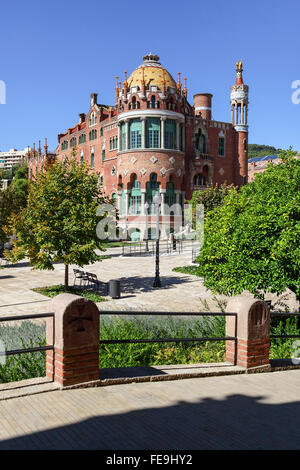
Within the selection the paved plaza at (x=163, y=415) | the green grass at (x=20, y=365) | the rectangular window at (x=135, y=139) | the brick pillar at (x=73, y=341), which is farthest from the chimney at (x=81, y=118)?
the brick pillar at (x=73, y=341)

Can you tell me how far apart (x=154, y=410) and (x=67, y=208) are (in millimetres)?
13831

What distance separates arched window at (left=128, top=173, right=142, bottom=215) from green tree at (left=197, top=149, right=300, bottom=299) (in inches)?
1443

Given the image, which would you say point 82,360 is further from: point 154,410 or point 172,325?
point 172,325

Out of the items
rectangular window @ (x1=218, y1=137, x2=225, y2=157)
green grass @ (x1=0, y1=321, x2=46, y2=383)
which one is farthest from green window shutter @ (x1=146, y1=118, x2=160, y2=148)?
green grass @ (x1=0, y1=321, x2=46, y2=383)

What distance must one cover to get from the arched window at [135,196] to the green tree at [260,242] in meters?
36.6

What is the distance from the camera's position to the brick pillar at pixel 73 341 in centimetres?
602

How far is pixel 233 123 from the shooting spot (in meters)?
60.2

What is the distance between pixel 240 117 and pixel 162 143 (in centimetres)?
1603

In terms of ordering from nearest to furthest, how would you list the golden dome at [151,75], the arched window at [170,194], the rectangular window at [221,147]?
the golden dome at [151,75]
the arched window at [170,194]
the rectangular window at [221,147]

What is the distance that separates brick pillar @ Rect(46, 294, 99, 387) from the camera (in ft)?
19.8

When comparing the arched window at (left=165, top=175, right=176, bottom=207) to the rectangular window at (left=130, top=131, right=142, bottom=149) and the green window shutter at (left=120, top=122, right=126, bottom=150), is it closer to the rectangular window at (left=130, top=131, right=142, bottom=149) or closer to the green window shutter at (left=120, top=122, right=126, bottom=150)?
the rectangular window at (left=130, top=131, right=142, bottom=149)

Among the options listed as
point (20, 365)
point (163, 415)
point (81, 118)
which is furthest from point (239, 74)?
point (163, 415)

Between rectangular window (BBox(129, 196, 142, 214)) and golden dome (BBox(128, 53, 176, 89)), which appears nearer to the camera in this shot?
golden dome (BBox(128, 53, 176, 89))

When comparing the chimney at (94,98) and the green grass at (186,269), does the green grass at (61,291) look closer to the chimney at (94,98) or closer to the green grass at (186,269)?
the green grass at (186,269)
